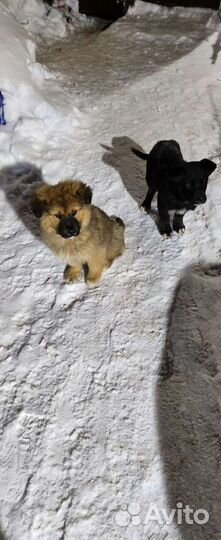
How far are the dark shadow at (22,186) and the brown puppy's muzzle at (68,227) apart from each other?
3.96ft

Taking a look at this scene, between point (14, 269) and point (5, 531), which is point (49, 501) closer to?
point (5, 531)

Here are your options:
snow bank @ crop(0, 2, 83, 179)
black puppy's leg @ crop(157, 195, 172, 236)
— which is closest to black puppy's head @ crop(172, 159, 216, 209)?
black puppy's leg @ crop(157, 195, 172, 236)

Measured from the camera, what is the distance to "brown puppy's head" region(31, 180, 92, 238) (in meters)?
2.76

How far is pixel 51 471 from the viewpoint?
2674 mm

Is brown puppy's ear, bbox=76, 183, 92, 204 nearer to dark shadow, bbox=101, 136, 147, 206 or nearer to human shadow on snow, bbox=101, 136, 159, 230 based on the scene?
human shadow on snow, bbox=101, 136, 159, 230

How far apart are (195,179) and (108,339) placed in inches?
54.2

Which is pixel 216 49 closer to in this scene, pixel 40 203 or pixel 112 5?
pixel 112 5

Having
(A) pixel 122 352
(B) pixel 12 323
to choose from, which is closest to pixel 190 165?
(A) pixel 122 352

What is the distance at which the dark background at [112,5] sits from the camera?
7.16 m

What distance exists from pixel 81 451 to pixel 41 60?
18.1 feet

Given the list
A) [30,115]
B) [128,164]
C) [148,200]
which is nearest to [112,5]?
[30,115]

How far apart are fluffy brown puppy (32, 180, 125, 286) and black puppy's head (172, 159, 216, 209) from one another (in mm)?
589

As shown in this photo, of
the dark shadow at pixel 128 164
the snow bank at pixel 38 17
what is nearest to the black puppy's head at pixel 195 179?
the dark shadow at pixel 128 164

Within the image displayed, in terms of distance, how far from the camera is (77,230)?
2820 mm
